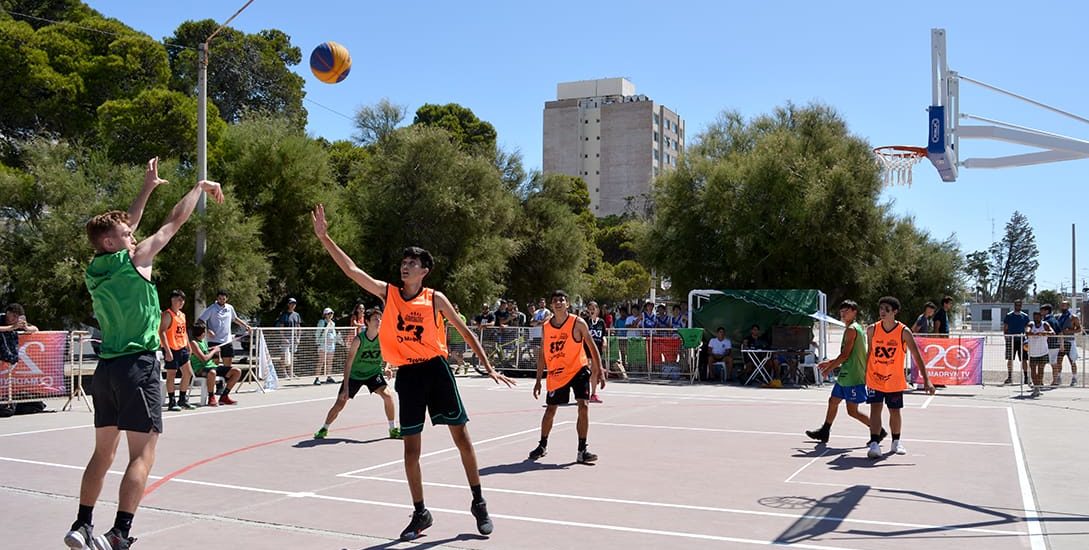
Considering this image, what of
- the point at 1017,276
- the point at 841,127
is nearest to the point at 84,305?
the point at 841,127

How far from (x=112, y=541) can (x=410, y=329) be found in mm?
2340

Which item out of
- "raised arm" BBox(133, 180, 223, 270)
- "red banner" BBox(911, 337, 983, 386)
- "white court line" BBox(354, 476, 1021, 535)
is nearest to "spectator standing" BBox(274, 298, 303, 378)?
"white court line" BBox(354, 476, 1021, 535)

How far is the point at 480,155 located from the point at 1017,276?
106281 mm

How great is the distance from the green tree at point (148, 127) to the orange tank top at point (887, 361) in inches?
862

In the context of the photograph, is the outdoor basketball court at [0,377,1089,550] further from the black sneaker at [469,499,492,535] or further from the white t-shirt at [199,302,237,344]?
the white t-shirt at [199,302,237,344]

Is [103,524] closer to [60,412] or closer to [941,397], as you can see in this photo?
[60,412]

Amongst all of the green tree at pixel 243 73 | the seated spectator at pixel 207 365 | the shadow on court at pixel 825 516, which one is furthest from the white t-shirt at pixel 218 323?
the green tree at pixel 243 73

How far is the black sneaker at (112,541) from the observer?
215 inches

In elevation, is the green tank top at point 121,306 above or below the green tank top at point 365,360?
above

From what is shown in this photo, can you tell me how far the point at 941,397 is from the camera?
63.3ft

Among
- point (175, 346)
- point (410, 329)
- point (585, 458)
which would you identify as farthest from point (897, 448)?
point (175, 346)

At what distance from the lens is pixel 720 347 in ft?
76.2

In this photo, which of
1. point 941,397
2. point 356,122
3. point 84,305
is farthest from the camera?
point 356,122

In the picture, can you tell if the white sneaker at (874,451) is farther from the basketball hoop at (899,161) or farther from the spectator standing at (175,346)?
the spectator standing at (175,346)
